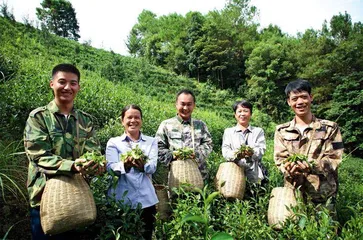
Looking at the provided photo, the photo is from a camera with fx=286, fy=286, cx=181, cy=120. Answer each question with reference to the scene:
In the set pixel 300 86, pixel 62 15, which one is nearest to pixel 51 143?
pixel 300 86

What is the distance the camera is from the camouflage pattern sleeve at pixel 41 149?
1.88 metres

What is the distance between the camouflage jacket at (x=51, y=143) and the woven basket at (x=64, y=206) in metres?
0.09

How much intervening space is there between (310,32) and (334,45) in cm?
595

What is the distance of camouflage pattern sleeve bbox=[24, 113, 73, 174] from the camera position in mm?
1883

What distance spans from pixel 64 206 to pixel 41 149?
17.7 inches

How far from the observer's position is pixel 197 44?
112ft

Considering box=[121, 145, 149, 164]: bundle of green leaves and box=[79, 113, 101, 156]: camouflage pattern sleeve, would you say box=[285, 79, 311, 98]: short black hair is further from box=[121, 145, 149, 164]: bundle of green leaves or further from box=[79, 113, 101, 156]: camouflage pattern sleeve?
box=[79, 113, 101, 156]: camouflage pattern sleeve

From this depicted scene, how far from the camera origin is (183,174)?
8.55 feet

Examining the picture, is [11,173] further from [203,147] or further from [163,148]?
[203,147]

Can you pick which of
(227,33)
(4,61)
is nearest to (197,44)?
(227,33)

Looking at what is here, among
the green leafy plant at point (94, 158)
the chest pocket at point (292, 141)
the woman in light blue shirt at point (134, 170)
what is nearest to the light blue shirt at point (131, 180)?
the woman in light blue shirt at point (134, 170)

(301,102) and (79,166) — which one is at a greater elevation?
(301,102)

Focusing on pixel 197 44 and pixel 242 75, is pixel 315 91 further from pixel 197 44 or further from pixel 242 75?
pixel 197 44

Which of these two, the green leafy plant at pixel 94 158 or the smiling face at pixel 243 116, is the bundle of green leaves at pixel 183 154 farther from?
the smiling face at pixel 243 116
